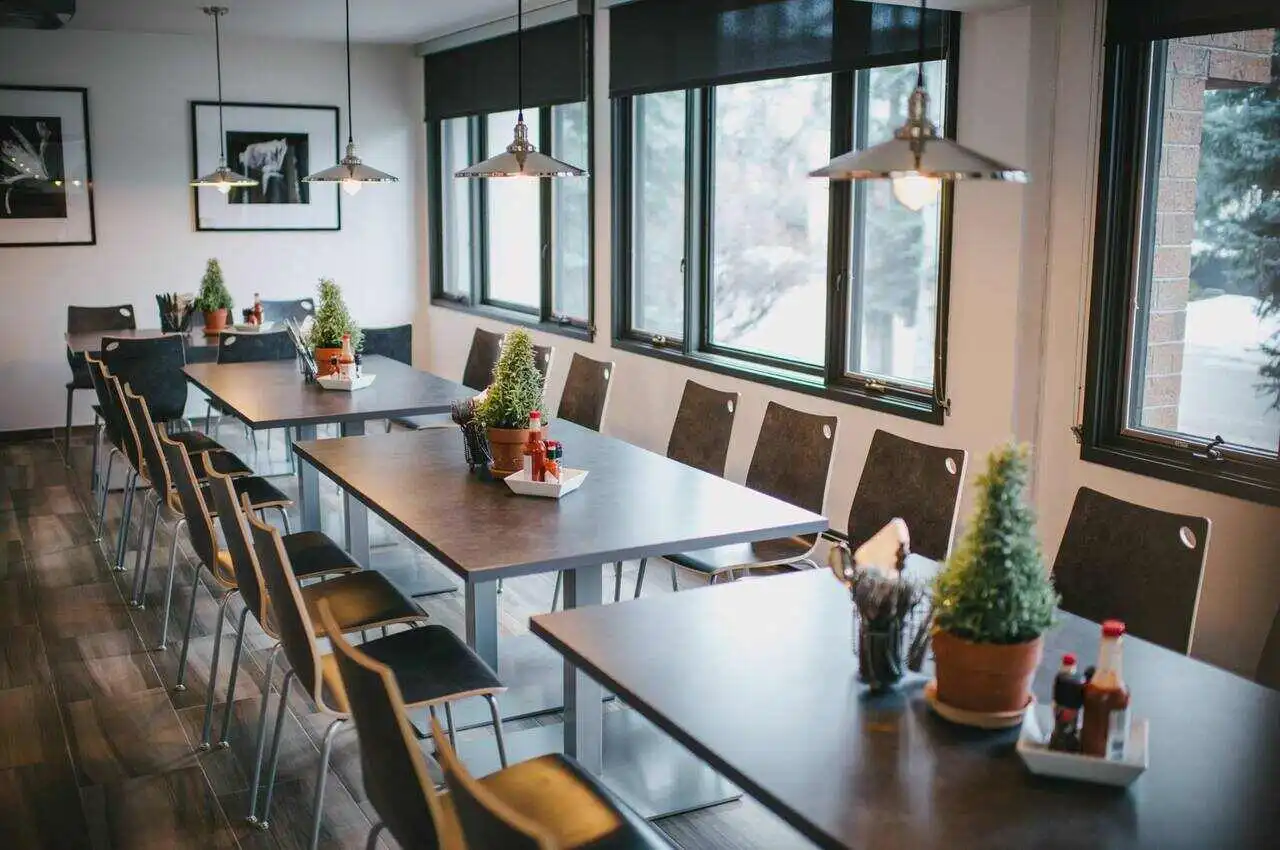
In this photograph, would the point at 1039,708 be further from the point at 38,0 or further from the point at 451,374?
the point at 451,374

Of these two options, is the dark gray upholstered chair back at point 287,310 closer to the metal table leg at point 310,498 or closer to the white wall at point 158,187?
the white wall at point 158,187


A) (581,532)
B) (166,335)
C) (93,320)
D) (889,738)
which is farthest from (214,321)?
(889,738)

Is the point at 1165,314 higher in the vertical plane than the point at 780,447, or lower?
higher

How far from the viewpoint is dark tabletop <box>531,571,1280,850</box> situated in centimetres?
175

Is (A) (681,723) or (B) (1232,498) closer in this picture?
(A) (681,723)

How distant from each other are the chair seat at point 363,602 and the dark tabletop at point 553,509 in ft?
0.78

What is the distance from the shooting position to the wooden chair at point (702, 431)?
4480 mm

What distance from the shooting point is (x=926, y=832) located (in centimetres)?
172

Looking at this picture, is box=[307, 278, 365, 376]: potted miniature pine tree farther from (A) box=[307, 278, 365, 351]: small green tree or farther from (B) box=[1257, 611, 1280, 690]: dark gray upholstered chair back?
(B) box=[1257, 611, 1280, 690]: dark gray upholstered chair back

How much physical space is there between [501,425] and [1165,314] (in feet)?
6.78

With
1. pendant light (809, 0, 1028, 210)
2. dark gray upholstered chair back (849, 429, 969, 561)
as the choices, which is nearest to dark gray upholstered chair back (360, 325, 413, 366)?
dark gray upholstered chair back (849, 429, 969, 561)

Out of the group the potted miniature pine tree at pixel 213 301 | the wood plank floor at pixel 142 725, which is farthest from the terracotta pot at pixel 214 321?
the wood plank floor at pixel 142 725

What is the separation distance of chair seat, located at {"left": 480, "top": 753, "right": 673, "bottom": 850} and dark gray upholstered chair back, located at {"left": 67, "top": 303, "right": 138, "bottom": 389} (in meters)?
5.73

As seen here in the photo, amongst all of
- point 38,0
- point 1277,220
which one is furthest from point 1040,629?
point 38,0
